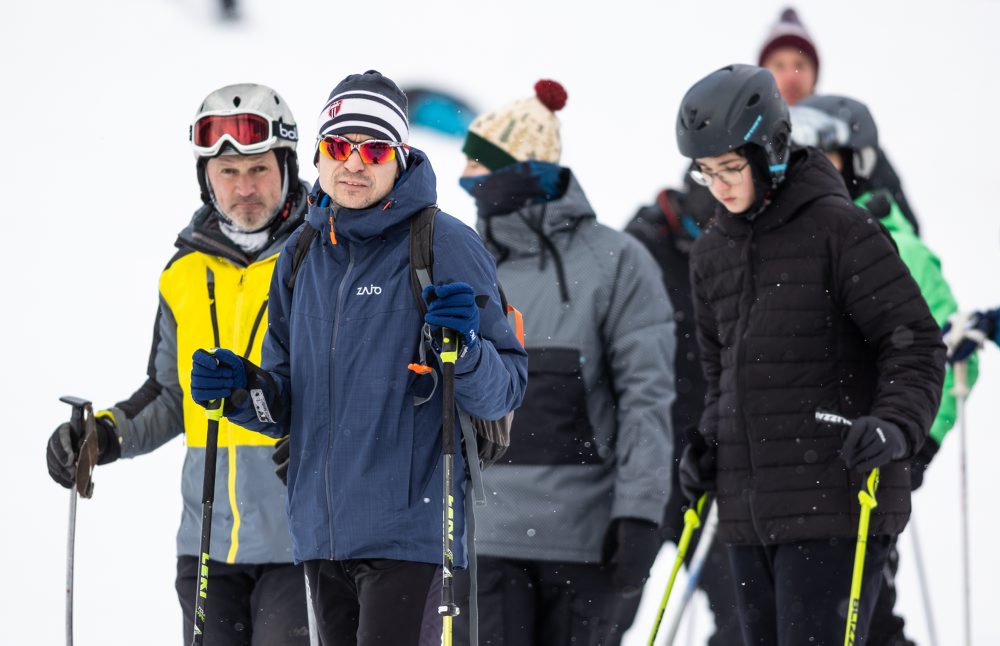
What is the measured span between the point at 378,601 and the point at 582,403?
193cm

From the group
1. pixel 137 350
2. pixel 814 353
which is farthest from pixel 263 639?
pixel 137 350

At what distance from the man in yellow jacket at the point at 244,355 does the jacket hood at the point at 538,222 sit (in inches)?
36.9

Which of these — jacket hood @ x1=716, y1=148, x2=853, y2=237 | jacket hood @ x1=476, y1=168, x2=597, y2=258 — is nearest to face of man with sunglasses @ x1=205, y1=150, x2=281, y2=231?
jacket hood @ x1=476, y1=168, x2=597, y2=258

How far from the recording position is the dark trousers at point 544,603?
5305 mm

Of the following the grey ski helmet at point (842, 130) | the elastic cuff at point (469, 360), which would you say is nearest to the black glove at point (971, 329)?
the grey ski helmet at point (842, 130)

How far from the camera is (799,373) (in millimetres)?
4672

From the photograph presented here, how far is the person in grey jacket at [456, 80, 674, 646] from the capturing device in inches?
210

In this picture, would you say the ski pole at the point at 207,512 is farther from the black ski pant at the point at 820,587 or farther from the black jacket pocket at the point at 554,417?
the black ski pant at the point at 820,587

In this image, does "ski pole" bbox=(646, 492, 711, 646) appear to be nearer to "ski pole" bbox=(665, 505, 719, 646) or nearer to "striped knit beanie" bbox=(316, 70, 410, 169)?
"ski pole" bbox=(665, 505, 719, 646)

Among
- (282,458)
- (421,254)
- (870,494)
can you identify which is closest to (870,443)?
(870,494)

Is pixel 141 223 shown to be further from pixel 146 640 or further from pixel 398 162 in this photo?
pixel 398 162

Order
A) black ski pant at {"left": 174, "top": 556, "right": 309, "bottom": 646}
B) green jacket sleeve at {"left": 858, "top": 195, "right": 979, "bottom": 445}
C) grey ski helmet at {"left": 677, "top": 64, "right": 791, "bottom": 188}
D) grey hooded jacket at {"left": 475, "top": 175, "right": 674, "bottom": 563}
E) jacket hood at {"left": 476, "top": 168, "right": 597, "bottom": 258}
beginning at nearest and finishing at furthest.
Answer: black ski pant at {"left": 174, "top": 556, "right": 309, "bottom": 646}
grey ski helmet at {"left": 677, "top": 64, "right": 791, "bottom": 188}
grey hooded jacket at {"left": 475, "top": 175, "right": 674, "bottom": 563}
jacket hood at {"left": 476, "top": 168, "right": 597, "bottom": 258}
green jacket sleeve at {"left": 858, "top": 195, "right": 979, "bottom": 445}

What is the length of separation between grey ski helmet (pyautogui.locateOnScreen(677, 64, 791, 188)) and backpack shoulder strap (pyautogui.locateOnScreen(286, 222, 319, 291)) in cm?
142

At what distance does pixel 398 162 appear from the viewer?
13.6ft
